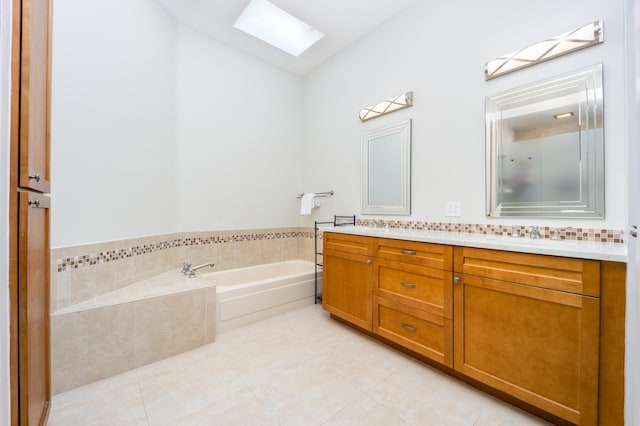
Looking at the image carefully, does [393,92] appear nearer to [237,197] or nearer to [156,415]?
[237,197]

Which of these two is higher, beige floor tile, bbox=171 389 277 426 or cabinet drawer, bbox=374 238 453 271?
cabinet drawer, bbox=374 238 453 271

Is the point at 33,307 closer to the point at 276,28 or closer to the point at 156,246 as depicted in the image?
the point at 156,246

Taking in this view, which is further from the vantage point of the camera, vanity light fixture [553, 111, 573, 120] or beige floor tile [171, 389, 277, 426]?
vanity light fixture [553, 111, 573, 120]

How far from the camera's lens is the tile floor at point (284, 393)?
4.51 ft

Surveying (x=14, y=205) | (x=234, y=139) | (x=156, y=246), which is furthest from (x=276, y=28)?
(x=14, y=205)

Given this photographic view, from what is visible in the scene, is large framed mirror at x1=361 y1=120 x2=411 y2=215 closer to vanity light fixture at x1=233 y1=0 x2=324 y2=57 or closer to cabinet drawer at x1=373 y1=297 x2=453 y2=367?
cabinet drawer at x1=373 y1=297 x2=453 y2=367

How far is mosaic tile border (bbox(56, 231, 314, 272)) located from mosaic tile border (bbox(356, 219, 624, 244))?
1.39 metres

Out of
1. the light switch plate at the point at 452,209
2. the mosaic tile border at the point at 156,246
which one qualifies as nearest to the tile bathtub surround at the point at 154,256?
the mosaic tile border at the point at 156,246

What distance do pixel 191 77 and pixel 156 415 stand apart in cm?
293

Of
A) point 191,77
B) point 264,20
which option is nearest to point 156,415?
point 191,77

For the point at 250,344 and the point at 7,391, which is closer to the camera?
the point at 7,391

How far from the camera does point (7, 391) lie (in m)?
0.66

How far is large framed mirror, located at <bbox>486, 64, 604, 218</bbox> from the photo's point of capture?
151cm

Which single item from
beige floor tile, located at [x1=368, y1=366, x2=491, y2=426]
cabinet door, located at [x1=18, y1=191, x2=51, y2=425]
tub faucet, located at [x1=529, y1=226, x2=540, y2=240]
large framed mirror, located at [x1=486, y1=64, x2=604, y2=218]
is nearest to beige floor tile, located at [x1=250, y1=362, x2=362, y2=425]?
beige floor tile, located at [x1=368, y1=366, x2=491, y2=426]
